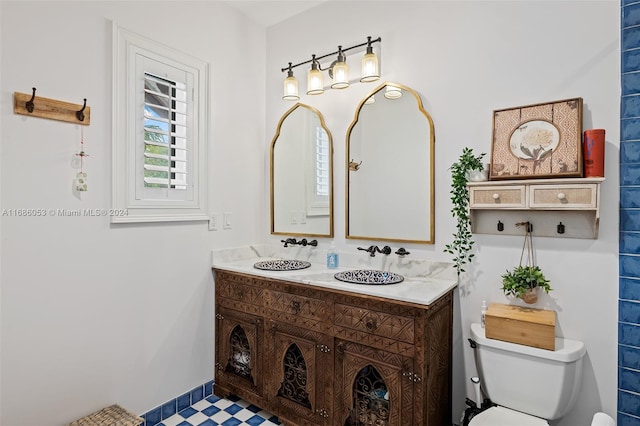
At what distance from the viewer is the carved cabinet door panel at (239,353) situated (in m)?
2.25

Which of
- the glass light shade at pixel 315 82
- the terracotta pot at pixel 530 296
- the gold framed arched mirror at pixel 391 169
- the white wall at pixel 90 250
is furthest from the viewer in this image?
the glass light shade at pixel 315 82

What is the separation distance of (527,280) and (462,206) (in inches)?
19.2

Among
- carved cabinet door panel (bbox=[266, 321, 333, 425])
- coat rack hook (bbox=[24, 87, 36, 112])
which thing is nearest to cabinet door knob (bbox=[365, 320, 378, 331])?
carved cabinet door panel (bbox=[266, 321, 333, 425])

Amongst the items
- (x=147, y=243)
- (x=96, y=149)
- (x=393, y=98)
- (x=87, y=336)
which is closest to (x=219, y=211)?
(x=147, y=243)

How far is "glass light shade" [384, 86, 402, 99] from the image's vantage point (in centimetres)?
219

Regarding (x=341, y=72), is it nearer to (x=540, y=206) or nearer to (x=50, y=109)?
(x=540, y=206)

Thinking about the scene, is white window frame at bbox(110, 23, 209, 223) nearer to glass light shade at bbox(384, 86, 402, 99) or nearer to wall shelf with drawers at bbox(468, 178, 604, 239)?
glass light shade at bbox(384, 86, 402, 99)

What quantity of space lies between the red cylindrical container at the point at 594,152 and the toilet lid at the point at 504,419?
1.11 m

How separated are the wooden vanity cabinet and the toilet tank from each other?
255 mm

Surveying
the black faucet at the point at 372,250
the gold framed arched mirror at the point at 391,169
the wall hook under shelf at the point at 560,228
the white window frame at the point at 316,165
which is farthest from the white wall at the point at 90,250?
the wall hook under shelf at the point at 560,228

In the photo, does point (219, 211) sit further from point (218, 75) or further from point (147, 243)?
point (218, 75)

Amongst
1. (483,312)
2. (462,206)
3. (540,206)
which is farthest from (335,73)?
(483,312)

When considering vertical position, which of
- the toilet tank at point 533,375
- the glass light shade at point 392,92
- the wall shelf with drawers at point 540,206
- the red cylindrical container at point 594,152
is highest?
the glass light shade at point 392,92

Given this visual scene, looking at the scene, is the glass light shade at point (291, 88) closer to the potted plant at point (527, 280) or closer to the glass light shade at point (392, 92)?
the glass light shade at point (392, 92)
